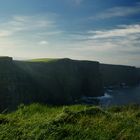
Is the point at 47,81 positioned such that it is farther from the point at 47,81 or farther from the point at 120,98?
the point at 120,98

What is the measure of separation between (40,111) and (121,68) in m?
181

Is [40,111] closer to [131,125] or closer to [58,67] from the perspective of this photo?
[131,125]

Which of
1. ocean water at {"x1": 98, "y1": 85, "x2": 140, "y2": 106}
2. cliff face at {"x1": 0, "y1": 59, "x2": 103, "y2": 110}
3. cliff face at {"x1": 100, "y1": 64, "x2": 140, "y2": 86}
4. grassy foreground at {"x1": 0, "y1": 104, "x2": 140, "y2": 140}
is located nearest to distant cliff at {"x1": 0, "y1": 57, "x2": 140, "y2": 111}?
cliff face at {"x1": 0, "y1": 59, "x2": 103, "y2": 110}

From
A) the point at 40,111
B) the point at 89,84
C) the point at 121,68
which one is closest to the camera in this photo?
the point at 40,111

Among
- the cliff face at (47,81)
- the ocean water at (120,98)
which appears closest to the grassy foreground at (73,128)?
the cliff face at (47,81)

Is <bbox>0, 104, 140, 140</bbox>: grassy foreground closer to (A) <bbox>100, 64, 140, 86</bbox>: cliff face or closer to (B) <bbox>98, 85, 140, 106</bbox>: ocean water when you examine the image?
(B) <bbox>98, 85, 140, 106</bbox>: ocean water

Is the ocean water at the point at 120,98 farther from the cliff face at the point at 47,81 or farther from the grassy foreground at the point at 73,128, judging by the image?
the grassy foreground at the point at 73,128

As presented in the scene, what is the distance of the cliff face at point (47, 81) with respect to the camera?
84375 millimetres

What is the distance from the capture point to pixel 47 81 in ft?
351

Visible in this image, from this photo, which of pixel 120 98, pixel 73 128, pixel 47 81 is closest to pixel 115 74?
pixel 120 98

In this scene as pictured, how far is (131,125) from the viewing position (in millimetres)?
10633

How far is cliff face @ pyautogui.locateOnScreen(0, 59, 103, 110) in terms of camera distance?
8438 cm

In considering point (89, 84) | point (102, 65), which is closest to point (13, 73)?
point (89, 84)

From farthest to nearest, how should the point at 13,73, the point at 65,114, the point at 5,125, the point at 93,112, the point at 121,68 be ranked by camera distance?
the point at 121,68 → the point at 13,73 → the point at 93,112 → the point at 65,114 → the point at 5,125
